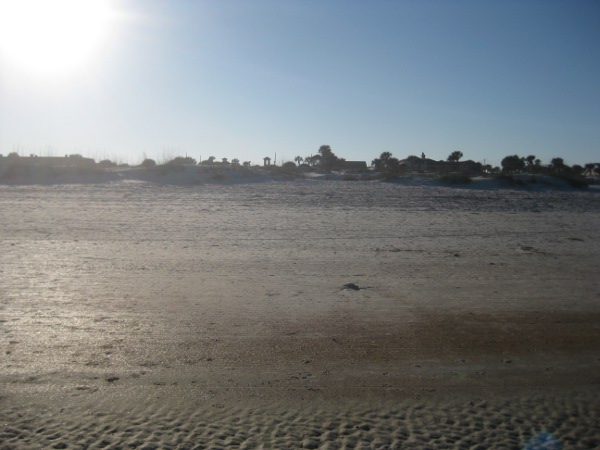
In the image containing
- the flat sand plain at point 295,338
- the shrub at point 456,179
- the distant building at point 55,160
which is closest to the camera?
the flat sand plain at point 295,338

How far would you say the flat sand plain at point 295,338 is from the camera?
15.5ft

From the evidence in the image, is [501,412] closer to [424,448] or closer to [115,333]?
[424,448]

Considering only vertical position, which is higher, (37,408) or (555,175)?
(555,175)

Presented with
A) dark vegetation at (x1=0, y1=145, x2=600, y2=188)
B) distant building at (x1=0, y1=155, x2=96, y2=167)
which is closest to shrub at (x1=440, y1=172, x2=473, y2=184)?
dark vegetation at (x1=0, y1=145, x2=600, y2=188)

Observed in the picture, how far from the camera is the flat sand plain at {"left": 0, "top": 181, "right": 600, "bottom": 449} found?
471cm

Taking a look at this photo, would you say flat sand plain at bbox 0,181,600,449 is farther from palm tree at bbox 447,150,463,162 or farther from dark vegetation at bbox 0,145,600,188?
palm tree at bbox 447,150,463,162

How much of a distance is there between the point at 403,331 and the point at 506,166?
1324 inches

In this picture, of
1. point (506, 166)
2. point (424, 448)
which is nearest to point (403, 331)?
point (424, 448)

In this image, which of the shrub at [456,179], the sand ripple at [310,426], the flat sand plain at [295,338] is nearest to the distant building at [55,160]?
the flat sand plain at [295,338]

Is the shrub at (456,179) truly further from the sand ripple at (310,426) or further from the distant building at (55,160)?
the sand ripple at (310,426)

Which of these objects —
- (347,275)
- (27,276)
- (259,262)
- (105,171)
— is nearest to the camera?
(27,276)

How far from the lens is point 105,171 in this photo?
26984mm

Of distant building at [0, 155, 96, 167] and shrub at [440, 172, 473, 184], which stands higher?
distant building at [0, 155, 96, 167]

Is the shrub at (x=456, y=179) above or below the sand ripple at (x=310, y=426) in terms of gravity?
above
